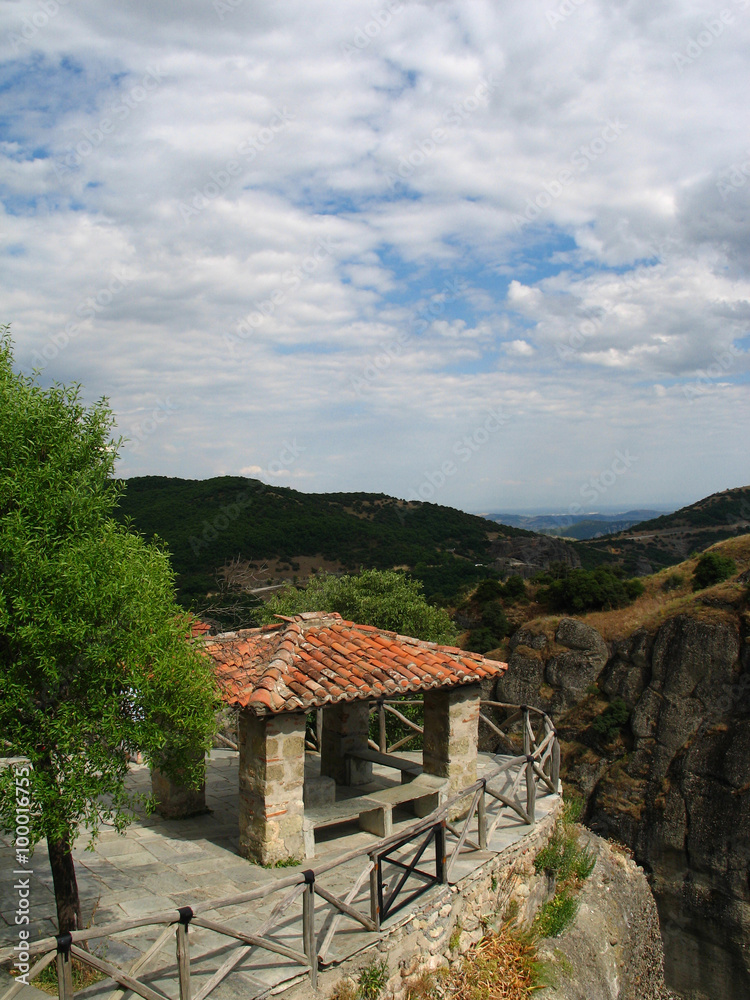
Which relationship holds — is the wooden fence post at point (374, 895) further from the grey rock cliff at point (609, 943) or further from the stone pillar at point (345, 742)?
the stone pillar at point (345, 742)

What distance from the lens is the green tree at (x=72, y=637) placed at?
19.0 feet

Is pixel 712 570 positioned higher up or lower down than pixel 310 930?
higher up

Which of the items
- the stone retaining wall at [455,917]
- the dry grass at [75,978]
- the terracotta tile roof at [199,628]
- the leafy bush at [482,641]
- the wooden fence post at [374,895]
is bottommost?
the leafy bush at [482,641]

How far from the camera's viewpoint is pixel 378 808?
10.1m

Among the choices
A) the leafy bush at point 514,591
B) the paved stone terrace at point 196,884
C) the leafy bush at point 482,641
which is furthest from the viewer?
the leafy bush at point 514,591

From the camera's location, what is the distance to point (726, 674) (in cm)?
2617

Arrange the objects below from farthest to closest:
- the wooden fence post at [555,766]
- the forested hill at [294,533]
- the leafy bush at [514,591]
Answer: the forested hill at [294,533]
the leafy bush at [514,591]
the wooden fence post at [555,766]

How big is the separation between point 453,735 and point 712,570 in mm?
24951

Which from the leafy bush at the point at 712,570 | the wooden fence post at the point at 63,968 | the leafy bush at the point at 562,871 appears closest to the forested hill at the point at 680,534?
the leafy bush at the point at 712,570

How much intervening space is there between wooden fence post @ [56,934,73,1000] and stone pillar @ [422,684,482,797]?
6763mm

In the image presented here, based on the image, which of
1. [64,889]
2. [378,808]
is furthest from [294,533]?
[64,889]

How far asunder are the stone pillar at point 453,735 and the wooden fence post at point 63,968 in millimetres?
6763

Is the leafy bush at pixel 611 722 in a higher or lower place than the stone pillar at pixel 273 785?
lower

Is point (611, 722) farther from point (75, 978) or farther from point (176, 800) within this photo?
point (75, 978)
